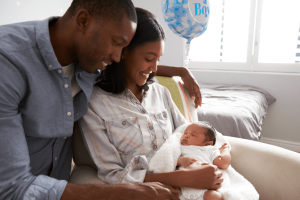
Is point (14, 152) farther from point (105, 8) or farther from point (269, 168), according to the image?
point (269, 168)

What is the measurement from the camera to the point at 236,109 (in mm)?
2303

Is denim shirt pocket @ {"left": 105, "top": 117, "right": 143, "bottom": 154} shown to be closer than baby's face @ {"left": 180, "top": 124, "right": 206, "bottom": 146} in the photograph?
Yes

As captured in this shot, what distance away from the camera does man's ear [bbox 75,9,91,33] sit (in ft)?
2.82

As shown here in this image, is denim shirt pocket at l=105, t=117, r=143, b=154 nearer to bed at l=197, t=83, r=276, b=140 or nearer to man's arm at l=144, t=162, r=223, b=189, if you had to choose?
man's arm at l=144, t=162, r=223, b=189

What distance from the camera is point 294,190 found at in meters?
1.03

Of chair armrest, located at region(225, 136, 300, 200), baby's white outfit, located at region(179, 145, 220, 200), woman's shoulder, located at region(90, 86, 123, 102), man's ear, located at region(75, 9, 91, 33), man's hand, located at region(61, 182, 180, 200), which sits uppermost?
man's ear, located at region(75, 9, 91, 33)

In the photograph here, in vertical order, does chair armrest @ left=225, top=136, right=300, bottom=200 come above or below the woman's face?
below

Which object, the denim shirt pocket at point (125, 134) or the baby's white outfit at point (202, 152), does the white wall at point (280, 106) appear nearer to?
Answer: the baby's white outfit at point (202, 152)

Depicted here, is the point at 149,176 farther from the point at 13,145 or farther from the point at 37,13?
the point at 37,13

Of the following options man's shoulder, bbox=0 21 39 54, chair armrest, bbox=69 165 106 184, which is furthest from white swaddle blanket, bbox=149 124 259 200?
man's shoulder, bbox=0 21 39 54

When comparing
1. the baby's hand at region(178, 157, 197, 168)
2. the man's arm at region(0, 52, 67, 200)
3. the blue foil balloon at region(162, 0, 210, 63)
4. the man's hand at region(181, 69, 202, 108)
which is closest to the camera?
the man's arm at region(0, 52, 67, 200)

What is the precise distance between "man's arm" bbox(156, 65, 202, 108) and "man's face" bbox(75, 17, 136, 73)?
0.65m

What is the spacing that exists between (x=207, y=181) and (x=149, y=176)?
0.23 metres

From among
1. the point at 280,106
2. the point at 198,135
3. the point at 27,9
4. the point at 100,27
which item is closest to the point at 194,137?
the point at 198,135
